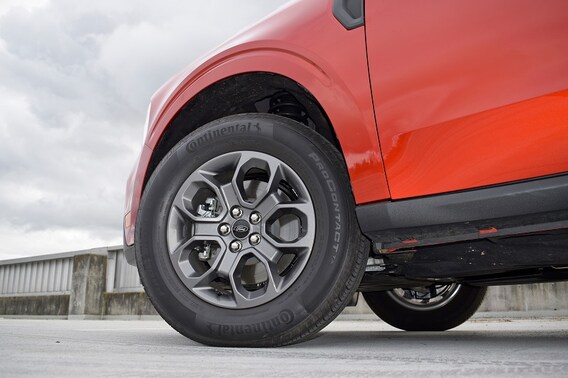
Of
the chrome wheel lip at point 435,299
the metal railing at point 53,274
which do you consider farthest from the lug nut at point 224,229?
the metal railing at point 53,274

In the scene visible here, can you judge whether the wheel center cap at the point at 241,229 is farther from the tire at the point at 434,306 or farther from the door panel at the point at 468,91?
the tire at the point at 434,306

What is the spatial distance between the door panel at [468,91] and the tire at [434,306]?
196 cm

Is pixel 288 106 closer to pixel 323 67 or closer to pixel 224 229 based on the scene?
pixel 323 67

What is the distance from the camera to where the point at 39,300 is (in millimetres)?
12477

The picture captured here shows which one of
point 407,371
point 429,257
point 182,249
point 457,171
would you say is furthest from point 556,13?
point 182,249

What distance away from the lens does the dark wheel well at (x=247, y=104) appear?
2162 millimetres

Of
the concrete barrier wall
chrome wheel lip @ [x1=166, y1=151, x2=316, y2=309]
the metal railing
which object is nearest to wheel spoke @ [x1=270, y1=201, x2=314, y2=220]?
chrome wheel lip @ [x1=166, y1=151, x2=316, y2=309]

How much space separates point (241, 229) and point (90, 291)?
983 cm

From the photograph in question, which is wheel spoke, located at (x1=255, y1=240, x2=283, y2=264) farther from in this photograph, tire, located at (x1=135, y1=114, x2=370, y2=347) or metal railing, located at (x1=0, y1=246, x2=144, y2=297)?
metal railing, located at (x1=0, y1=246, x2=144, y2=297)

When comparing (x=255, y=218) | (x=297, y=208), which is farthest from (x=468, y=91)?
(x=255, y=218)

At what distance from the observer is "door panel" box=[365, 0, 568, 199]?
61.2 inches

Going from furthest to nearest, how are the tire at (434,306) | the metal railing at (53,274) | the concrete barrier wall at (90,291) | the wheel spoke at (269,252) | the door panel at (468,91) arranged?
the metal railing at (53,274), the concrete barrier wall at (90,291), the tire at (434,306), the wheel spoke at (269,252), the door panel at (468,91)

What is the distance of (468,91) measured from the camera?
165 cm

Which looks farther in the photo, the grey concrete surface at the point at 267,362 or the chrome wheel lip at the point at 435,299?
the chrome wheel lip at the point at 435,299
